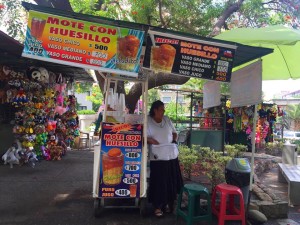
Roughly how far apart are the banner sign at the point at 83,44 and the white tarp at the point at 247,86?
5.81 ft

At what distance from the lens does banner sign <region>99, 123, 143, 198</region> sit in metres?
4.06

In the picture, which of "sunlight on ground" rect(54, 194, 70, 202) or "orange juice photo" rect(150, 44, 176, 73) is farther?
"sunlight on ground" rect(54, 194, 70, 202)

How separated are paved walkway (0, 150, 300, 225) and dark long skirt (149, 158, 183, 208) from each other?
266 mm

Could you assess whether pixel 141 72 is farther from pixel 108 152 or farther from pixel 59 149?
pixel 59 149

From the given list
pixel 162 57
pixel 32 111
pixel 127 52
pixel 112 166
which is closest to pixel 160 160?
pixel 112 166

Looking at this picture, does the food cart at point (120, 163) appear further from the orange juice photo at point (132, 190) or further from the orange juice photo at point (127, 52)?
the orange juice photo at point (127, 52)

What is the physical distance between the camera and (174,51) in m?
3.62

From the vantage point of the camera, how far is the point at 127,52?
3.48 meters

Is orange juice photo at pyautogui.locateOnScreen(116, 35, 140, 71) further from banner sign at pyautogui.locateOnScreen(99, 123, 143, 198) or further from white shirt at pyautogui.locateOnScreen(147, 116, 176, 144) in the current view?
white shirt at pyautogui.locateOnScreen(147, 116, 176, 144)

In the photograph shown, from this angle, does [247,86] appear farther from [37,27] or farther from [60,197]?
[60,197]

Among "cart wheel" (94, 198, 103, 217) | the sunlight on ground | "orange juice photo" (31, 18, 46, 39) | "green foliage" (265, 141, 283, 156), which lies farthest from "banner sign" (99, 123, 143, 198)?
"green foliage" (265, 141, 283, 156)

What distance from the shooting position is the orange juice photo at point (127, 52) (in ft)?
11.4

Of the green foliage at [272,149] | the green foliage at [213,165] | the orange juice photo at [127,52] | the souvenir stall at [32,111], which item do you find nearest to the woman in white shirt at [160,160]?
the orange juice photo at [127,52]

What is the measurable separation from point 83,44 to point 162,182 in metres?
→ 2.22
